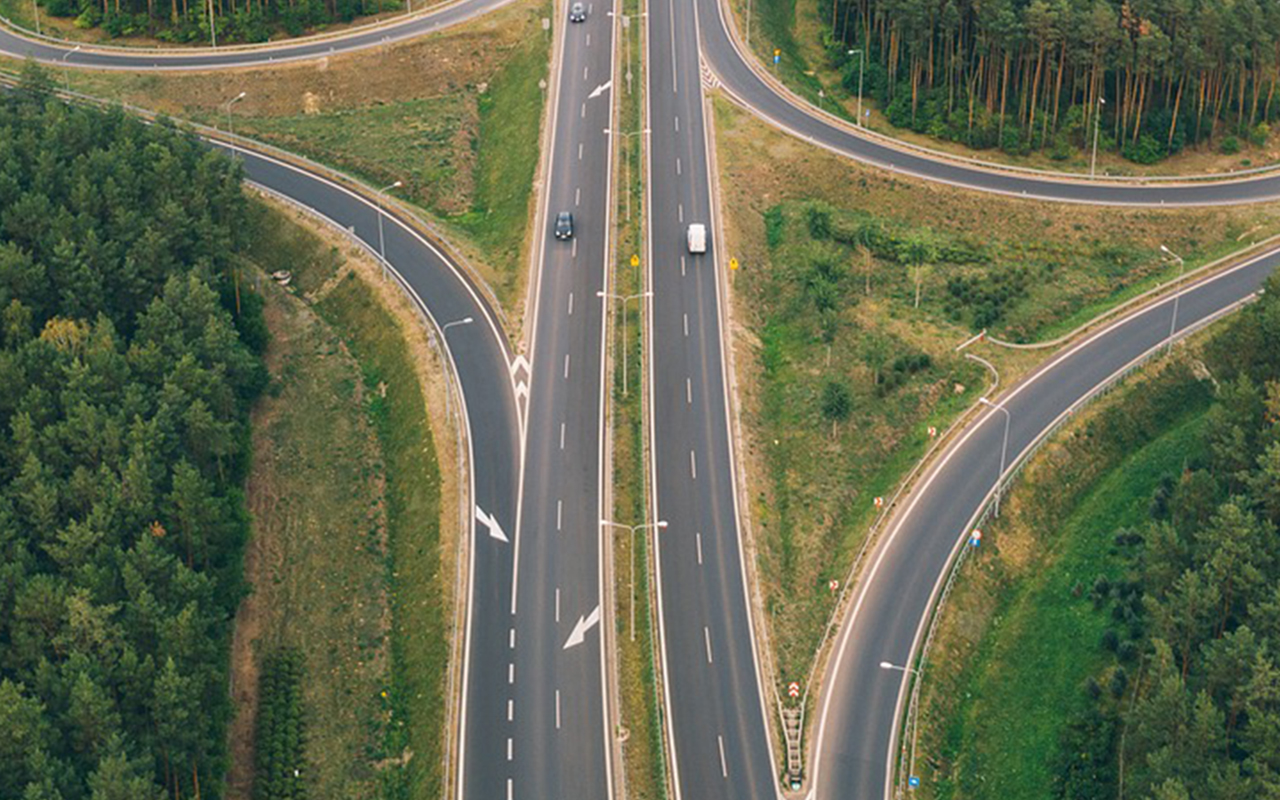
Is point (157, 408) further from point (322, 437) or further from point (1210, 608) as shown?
point (1210, 608)

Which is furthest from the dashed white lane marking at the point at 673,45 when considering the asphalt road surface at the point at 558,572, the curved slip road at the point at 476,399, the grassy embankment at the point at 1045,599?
the grassy embankment at the point at 1045,599

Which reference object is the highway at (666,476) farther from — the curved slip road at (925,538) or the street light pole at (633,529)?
the street light pole at (633,529)

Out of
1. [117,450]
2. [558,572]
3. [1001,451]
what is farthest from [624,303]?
[117,450]

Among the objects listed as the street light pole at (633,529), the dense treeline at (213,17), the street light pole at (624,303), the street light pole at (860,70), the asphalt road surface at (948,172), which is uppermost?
the dense treeline at (213,17)

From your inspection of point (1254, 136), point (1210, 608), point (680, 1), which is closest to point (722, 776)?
point (1210, 608)

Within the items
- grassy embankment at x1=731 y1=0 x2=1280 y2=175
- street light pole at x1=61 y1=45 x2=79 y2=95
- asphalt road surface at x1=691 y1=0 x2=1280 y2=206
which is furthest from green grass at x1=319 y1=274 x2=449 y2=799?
grassy embankment at x1=731 y1=0 x2=1280 y2=175

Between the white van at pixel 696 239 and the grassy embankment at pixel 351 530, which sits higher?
the white van at pixel 696 239

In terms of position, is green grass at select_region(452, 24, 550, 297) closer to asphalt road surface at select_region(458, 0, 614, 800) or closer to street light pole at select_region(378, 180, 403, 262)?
asphalt road surface at select_region(458, 0, 614, 800)
